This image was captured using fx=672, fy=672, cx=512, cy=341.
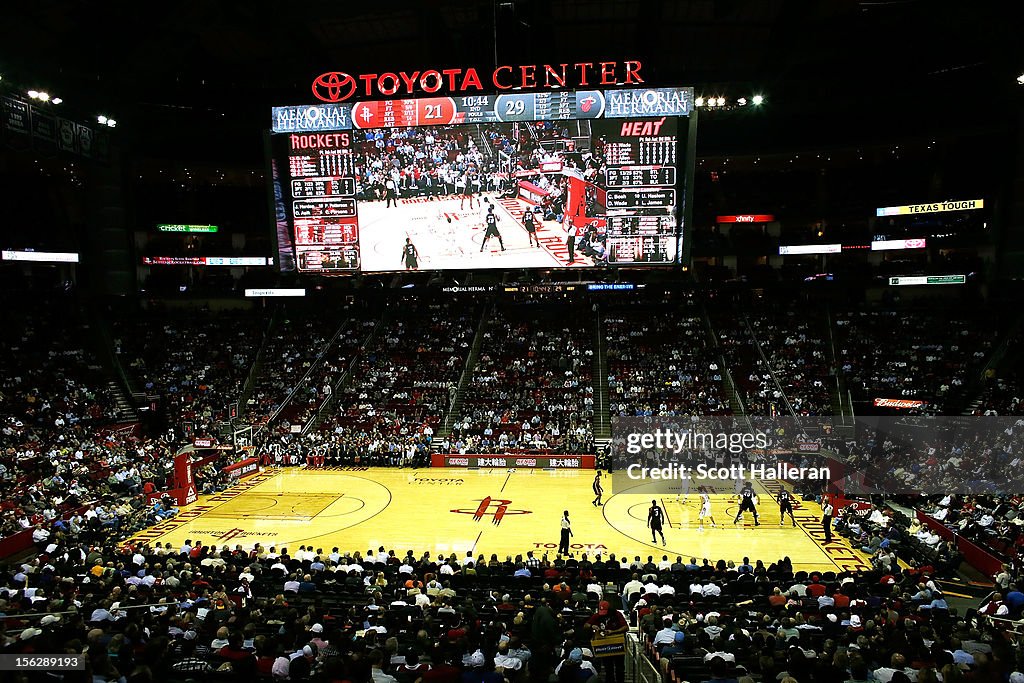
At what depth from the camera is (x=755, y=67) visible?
3512 cm

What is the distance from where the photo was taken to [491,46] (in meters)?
33.4

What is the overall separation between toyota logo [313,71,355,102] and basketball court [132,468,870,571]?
16.6 meters

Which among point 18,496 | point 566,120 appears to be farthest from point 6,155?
point 566,120

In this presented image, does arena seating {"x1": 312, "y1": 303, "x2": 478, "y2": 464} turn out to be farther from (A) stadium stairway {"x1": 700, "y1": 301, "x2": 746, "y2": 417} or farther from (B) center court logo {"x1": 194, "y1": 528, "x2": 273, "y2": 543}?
(A) stadium stairway {"x1": 700, "y1": 301, "x2": 746, "y2": 417}

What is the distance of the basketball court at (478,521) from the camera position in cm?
1942

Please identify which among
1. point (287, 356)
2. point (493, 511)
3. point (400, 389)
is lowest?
point (493, 511)

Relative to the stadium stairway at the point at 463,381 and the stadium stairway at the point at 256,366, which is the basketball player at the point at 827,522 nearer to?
the stadium stairway at the point at 463,381

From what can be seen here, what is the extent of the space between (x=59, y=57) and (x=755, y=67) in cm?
3380

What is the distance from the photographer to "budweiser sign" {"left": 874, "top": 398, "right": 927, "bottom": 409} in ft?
105

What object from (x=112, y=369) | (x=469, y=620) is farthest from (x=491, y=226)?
(x=112, y=369)

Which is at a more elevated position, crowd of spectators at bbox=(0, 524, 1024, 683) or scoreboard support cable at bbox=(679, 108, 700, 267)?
scoreboard support cable at bbox=(679, 108, 700, 267)

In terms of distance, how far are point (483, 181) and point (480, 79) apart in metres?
4.27

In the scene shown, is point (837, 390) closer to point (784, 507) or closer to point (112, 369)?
point (784, 507)

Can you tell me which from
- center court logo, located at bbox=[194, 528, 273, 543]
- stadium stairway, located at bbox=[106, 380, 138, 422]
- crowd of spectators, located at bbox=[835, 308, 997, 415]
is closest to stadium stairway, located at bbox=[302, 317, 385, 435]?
stadium stairway, located at bbox=[106, 380, 138, 422]
